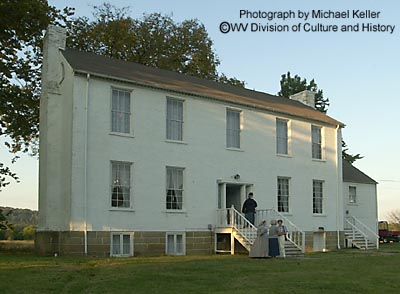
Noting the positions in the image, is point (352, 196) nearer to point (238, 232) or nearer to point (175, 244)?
point (238, 232)

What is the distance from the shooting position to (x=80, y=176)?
23703 mm

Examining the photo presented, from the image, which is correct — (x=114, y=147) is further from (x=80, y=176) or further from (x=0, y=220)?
(x=0, y=220)

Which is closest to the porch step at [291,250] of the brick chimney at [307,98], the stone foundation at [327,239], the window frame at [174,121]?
the stone foundation at [327,239]

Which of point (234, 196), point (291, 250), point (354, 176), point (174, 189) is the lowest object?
point (291, 250)

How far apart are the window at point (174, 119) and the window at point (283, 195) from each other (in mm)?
7087

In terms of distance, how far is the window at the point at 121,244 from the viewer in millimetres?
24641

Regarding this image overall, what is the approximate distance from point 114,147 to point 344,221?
Answer: 17860 mm

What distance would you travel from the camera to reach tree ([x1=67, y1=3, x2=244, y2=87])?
41.6m

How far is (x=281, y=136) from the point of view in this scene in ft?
105

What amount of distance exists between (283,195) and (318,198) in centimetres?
300

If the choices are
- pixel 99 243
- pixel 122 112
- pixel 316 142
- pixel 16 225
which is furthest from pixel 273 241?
pixel 16 225

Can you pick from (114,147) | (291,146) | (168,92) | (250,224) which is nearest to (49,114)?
(114,147)

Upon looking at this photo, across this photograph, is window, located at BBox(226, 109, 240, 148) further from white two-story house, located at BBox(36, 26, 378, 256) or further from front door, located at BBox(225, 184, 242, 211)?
front door, located at BBox(225, 184, 242, 211)

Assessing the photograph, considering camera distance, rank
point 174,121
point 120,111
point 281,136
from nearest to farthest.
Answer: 1. point 120,111
2. point 174,121
3. point 281,136
